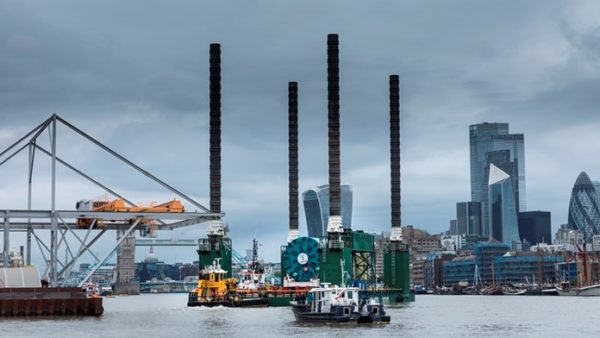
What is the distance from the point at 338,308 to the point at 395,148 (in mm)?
93098

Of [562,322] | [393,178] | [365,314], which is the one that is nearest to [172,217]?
[365,314]

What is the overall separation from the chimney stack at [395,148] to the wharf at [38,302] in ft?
296

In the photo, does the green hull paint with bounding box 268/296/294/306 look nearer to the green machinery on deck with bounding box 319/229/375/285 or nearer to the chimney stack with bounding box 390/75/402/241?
the green machinery on deck with bounding box 319/229/375/285

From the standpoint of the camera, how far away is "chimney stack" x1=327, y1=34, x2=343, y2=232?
543 ft

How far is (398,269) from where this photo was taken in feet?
633

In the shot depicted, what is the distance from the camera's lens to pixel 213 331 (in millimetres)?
91938

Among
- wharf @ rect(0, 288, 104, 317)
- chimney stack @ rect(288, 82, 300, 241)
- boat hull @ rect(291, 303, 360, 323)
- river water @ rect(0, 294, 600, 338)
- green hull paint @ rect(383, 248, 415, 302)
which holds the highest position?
chimney stack @ rect(288, 82, 300, 241)

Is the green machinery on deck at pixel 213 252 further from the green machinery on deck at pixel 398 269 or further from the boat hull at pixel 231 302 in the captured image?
the green machinery on deck at pixel 398 269

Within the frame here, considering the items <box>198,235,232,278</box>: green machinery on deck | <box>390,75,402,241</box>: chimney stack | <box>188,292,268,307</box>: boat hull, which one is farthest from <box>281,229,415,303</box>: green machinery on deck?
<box>188,292,268,307</box>: boat hull

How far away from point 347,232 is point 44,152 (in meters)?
68.3

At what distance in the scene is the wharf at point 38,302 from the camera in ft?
337

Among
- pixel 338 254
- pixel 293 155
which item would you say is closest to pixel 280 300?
pixel 338 254

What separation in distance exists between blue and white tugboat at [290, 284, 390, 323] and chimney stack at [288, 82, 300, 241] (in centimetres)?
8631

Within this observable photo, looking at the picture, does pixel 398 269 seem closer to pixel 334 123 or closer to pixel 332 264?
pixel 332 264
